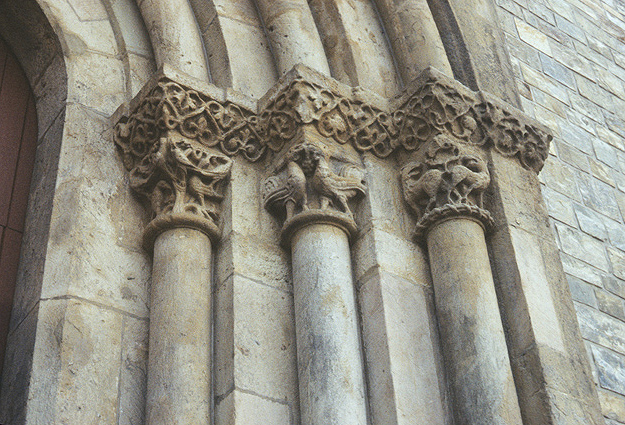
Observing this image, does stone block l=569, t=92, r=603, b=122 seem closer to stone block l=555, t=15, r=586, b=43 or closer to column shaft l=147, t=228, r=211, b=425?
stone block l=555, t=15, r=586, b=43

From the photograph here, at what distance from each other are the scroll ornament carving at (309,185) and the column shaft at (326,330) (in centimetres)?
10

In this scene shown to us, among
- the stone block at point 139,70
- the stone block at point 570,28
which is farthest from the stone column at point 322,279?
the stone block at point 570,28

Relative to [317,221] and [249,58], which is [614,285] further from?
[249,58]

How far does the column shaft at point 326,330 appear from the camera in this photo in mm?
2766

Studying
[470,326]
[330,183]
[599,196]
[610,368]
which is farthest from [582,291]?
[330,183]

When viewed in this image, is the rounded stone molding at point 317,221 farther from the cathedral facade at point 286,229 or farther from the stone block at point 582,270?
the stone block at point 582,270

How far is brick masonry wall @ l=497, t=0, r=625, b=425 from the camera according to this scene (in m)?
3.79

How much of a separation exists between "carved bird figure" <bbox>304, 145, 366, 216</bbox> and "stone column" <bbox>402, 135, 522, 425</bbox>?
229 mm

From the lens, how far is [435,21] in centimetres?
416

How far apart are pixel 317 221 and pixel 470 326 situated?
65 cm

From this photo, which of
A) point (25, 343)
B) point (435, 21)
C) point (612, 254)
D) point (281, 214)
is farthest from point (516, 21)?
point (25, 343)

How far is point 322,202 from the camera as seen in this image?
3213mm

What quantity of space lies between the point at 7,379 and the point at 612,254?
9.14 feet

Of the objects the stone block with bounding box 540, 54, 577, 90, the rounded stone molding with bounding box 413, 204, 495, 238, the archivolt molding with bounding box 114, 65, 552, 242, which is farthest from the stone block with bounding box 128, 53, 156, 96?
the stone block with bounding box 540, 54, 577, 90
